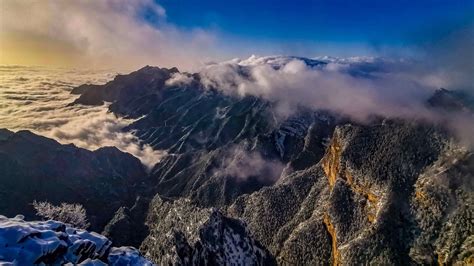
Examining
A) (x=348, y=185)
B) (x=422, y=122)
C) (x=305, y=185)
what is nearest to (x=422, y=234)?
(x=348, y=185)

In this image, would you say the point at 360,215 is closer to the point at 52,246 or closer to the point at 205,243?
the point at 205,243

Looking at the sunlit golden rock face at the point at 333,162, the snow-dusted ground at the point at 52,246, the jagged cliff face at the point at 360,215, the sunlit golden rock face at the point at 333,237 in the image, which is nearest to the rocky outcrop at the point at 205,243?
the jagged cliff face at the point at 360,215

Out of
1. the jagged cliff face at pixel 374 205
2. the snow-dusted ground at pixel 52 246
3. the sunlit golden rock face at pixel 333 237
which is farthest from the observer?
the sunlit golden rock face at pixel 333 237

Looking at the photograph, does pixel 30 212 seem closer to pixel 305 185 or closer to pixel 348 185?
pixel 305 185

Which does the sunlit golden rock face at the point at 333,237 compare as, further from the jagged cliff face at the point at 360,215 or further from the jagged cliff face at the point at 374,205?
the jagged cliff face at the point at 360,215

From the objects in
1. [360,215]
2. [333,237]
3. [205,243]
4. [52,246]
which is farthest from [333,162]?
[52,246]

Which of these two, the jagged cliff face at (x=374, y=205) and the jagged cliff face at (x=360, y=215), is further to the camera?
the jagged cliff face at (x=360, y=215)

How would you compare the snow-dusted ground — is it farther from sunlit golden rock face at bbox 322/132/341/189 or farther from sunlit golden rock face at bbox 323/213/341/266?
sunlit golden rock face at bbox 322/132/341/189
